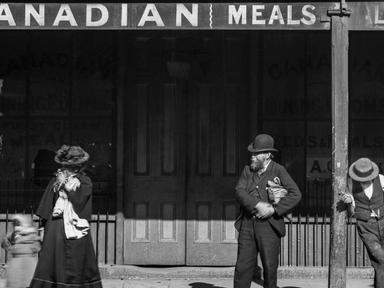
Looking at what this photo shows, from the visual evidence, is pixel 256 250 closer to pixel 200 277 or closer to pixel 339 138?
pixel 339 138

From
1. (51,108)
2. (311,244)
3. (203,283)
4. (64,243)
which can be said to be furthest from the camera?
(51,108)

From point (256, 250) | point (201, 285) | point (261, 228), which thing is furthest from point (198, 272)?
point (261, 228)

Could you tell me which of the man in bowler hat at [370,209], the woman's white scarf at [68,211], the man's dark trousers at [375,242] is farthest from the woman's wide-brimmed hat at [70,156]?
the man's dark trousers at [375,242]

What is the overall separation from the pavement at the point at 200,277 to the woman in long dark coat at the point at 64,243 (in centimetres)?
184

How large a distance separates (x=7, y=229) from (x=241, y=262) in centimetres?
368

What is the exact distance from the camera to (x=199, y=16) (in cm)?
896

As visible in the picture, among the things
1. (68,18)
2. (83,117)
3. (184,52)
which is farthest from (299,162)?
(68,18)

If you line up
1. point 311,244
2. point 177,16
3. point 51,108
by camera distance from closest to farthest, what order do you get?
point 177,16, point 311,244, point 51,108

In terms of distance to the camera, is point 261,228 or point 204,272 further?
point 204,272

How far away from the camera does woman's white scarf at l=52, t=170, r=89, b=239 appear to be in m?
8.38

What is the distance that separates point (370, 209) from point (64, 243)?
3108 mm

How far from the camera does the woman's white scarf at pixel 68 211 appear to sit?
8383mm

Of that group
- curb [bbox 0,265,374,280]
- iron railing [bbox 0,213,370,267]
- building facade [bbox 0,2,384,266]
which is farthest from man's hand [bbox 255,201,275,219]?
building facade [bbox 0,2,384,266]

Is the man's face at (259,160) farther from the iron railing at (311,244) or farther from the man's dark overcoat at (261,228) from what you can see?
the iron railing at (311,244)
